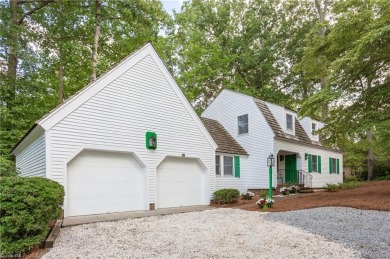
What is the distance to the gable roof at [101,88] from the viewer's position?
7824 millimetres

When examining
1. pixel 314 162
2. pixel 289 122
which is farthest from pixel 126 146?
pixel 314 162

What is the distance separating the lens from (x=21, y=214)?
176 inches

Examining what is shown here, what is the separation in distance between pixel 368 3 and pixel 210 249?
11.5m

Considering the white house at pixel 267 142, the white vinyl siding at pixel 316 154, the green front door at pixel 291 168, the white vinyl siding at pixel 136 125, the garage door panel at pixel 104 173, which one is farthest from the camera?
the green front door at pixel 291 168

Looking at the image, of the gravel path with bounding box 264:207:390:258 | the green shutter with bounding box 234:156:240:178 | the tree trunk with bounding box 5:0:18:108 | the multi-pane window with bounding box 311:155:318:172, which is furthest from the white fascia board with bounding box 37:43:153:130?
the multi-pane window with bounding box 311:155:318:172

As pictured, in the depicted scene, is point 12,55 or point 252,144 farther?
point 252,144

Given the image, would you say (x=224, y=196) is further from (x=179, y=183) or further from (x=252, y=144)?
(x=252, y=144)

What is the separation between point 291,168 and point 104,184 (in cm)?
→ 1310

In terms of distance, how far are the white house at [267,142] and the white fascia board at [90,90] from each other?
6.80 m

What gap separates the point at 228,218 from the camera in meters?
8.19

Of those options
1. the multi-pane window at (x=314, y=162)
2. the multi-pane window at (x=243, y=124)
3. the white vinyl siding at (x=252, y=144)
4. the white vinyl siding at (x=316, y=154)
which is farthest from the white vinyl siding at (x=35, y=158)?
the multi-pane window at (x=314, y=162)

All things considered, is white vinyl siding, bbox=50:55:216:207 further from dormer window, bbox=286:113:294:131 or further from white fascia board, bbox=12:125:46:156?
dormer window, bbox=286:113:294:131

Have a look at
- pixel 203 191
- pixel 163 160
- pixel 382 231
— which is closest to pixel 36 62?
pixel 163 160

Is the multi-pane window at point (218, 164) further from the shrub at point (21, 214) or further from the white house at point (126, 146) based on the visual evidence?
the shrub at point (21, 214)
